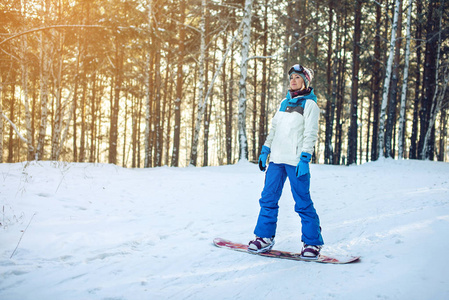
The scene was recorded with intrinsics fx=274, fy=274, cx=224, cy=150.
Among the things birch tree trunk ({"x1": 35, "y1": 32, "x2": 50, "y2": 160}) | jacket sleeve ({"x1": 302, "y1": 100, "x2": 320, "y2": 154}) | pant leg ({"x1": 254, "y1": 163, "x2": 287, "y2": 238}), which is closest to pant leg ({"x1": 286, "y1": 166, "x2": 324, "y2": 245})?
pant leg ({"x1": 254, "y1": 163, "x2": 287, "y2": 238})

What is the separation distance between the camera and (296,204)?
Answer: 321cm

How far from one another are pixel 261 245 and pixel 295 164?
3.38ft

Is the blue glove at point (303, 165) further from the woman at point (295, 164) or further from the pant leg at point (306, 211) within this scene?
the pant leg at point (306, 211)

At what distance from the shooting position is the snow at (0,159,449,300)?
2275mm

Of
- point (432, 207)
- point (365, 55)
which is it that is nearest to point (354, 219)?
point (432, 207)

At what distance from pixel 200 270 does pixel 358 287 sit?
1.42 meters

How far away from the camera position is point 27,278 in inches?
91.9

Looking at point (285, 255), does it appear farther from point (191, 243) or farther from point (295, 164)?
point (191, 243)

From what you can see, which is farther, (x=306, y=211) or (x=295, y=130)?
(x=295, y=130)

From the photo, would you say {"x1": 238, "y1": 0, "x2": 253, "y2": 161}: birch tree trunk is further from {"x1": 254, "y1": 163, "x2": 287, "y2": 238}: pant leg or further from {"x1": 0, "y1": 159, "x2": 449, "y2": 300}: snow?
{"x1": 254, "y1": 163, "x2": 287, "y2": 238}: pant leg

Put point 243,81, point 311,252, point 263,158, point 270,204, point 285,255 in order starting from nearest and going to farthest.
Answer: point 311,252, point 285,255, point 270,204, point 263,158, point 243,81

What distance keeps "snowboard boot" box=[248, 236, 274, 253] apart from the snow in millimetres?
144

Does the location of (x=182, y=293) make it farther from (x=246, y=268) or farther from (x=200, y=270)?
(x=246, y=268)

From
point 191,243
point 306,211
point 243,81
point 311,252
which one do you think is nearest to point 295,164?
point 306,211
